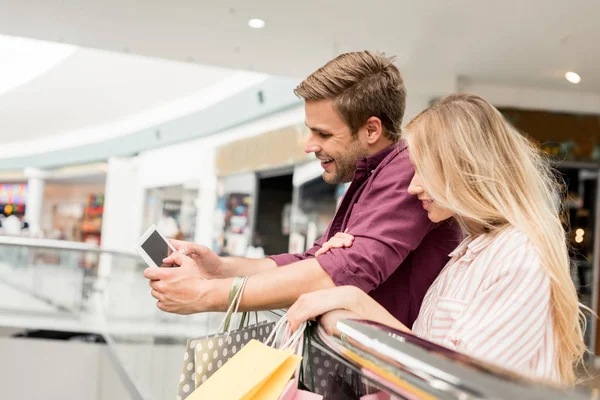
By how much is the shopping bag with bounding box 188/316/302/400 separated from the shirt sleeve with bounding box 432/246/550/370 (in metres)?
0.31

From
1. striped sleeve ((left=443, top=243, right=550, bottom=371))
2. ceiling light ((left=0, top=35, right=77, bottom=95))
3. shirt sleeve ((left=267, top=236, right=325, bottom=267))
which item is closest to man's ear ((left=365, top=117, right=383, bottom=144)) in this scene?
shirt sleeve ((left=267, top=236, right=325, bottom=267))

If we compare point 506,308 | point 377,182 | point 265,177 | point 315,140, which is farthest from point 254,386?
point 265,177

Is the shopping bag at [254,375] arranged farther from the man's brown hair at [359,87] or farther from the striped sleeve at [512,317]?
the man's brown hair at [359,87]

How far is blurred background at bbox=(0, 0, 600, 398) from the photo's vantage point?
5.32 m

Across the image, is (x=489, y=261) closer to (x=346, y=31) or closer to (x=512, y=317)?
(x=512, y=317)

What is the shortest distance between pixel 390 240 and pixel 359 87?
19.0 inches

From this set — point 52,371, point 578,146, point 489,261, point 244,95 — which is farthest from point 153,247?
point 244,95

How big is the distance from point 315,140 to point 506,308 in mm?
873

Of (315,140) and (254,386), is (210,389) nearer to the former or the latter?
(254,386)

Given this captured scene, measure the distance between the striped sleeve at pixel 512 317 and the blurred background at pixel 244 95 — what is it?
0.79m

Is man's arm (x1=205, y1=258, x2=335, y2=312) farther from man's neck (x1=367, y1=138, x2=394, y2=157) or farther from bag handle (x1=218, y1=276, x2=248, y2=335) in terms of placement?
man's neck (x1=367, y1=138, x2=394, y2=157)

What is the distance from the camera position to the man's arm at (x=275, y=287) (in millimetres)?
1383

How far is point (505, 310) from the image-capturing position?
1.12 meters

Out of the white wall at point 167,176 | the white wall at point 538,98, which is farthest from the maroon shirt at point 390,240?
the white wall at point 167,176
